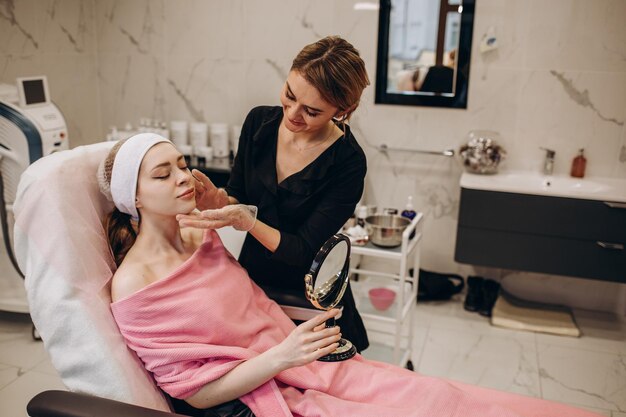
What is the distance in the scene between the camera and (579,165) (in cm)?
323

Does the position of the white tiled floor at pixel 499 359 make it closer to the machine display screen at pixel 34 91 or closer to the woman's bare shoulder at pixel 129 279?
the machine display screen at pixel 34 91

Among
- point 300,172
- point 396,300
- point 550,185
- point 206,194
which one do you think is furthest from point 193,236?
point 550,185

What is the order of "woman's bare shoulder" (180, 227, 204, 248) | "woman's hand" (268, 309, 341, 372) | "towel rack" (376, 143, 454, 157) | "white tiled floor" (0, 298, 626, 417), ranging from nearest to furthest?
"woman's hand" (268, 309, 341, 372) → "woman's bare shoulder" (180, 227, 204, 248) → "white tiled floor" (0, 298, 626, 417) → "towel rack" (376, 143, 454, 157)

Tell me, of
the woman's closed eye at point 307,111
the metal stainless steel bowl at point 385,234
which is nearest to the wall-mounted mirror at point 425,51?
the metal stainless steel bowl at point 385,234

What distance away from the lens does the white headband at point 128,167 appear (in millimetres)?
1500

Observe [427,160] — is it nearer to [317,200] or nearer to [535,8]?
[535,8]

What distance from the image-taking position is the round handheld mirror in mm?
1312

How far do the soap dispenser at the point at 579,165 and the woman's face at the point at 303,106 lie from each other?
6.78 feet

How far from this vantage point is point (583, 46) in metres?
3.15

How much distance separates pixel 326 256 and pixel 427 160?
2.33 metres

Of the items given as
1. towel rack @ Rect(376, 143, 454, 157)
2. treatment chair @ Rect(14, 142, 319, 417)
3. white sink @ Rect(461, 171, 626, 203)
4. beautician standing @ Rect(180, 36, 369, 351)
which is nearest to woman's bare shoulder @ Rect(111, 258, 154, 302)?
treatment chair @ Rect(14, 142, 319, 417)

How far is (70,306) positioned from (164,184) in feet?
1.22

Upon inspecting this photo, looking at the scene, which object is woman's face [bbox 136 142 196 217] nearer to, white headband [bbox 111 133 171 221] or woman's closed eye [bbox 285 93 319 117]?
white headband [bbox 111 133 171 221]

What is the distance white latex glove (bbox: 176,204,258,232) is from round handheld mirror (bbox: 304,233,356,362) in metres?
0.28
